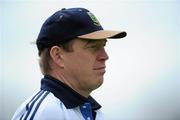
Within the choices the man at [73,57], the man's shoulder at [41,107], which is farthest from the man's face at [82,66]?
the man's shoulder at [41,107]

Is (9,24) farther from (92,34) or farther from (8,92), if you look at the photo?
(92,34)

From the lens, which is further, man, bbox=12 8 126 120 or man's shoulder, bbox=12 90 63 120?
man, bbox=12 8 126 120

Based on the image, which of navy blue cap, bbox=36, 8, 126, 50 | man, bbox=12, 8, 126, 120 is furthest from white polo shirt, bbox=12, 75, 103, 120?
navy blue cap, bbox=36, 8, 126, 50

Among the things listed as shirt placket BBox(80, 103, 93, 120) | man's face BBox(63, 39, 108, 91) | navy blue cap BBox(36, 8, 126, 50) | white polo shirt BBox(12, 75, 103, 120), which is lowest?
shirt placket BBox(80, 103, 93, 120)

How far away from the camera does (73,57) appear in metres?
0.96

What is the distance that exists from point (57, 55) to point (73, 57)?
2.1 inches

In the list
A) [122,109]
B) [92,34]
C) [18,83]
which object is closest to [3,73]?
[18,83]

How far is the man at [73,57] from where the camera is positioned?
36.5 inches

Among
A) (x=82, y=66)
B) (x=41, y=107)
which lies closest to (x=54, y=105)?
(x=41, y=107)

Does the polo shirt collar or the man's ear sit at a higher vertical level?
the man's ear

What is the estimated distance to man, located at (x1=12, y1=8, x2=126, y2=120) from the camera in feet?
3.04

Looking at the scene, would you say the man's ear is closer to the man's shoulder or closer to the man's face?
the man's face

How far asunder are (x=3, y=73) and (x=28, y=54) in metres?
0.19

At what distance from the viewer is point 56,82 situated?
93cm
